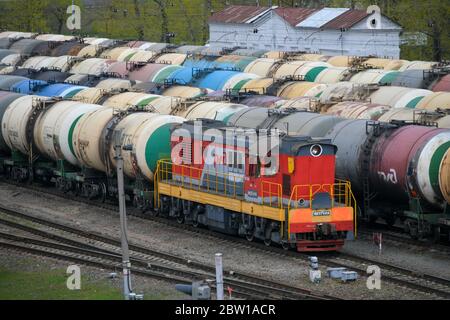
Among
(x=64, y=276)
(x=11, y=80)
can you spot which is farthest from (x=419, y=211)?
(x=11, y=80)

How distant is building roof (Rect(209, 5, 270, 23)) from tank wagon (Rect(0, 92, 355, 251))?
39.1 meters

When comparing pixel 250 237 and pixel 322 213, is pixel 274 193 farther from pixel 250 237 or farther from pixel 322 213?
pixel 250 237

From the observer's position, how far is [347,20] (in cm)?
7462

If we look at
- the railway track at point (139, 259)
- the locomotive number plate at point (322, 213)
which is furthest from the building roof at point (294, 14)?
the locomotive number plate at point (322, 213)

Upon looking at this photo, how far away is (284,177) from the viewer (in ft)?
99.8

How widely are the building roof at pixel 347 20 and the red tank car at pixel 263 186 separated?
40.8 m

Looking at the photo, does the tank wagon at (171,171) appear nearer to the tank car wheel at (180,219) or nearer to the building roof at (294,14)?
the tank car wheel at (180,219)

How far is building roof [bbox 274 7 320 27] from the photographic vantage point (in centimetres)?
7938

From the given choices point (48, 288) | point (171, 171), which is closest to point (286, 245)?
point (171, 171)

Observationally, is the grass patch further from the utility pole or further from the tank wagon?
the tank wagon

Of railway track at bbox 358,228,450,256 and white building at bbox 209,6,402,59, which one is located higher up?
white building at bbox 209,6,402,59

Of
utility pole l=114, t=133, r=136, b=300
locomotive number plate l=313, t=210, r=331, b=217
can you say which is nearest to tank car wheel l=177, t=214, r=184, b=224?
locomotive number plate l=313, t=210, r=331, b=217

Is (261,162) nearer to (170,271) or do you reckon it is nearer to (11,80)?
(170,271)
